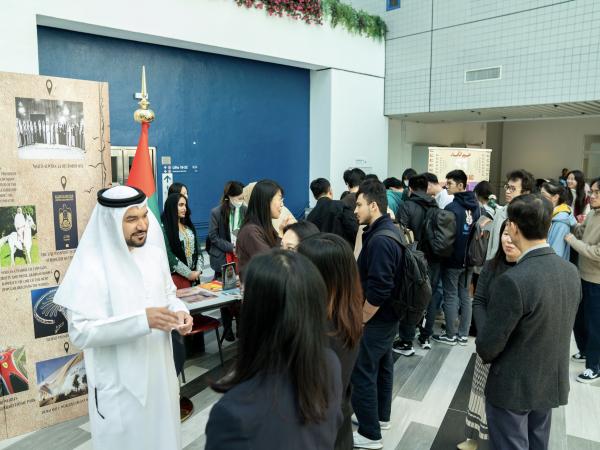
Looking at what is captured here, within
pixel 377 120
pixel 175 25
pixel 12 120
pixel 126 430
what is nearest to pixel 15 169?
pixel 12 120

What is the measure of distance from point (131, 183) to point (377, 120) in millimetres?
6394

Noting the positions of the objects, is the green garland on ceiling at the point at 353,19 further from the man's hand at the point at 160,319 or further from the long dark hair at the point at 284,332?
the long dark hair at the point at 284,332

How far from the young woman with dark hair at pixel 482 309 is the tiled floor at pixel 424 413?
6.0 inches

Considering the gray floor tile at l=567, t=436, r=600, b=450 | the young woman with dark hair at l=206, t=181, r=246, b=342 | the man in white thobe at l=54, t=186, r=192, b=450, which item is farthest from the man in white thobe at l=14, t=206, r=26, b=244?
the gray floor tile at l=567, t=436, r=600, b=450

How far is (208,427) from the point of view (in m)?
0.98

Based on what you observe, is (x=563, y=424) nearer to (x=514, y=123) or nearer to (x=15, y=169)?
(x=15, y=169)

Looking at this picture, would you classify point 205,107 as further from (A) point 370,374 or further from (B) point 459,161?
(A) point 370,374

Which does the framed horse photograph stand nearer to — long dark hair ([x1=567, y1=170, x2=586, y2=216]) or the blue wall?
the blue wall

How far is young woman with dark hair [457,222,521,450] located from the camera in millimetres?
2242

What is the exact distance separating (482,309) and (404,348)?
6.55 ft

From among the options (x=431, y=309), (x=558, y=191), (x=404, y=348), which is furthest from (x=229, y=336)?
(x=558, y=191)

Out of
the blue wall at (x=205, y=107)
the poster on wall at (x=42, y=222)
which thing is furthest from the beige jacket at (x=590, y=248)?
the blue wall at (x=205, y=107)

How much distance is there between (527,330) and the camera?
184 cm

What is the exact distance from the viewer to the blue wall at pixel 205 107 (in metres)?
5.63
